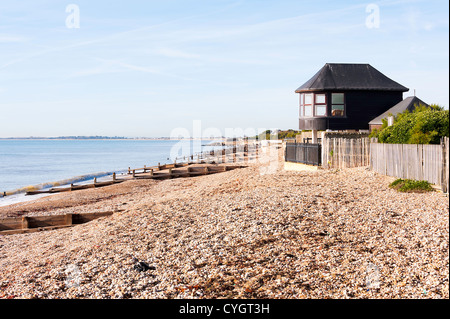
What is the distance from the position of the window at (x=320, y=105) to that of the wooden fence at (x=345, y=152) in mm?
A: 7933

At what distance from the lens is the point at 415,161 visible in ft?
55.9

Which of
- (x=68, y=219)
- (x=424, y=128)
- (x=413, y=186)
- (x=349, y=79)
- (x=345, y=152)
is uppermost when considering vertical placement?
(x=349, y=79)

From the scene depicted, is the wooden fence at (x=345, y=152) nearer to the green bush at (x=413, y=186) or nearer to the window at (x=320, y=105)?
the green bush at (x=413, y=186)

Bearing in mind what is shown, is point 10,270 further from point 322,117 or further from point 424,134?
point 322,117

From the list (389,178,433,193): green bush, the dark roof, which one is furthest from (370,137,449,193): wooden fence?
the dark roof

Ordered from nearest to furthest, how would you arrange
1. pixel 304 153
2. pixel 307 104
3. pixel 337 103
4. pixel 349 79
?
1. pixel 304 153
2. pixel 337 103
3. pixel 307 104
4. pixel 349 79

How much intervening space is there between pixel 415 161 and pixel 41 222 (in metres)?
14.9

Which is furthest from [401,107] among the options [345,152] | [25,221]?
[25,221]

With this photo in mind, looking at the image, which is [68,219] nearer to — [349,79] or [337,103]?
[337,103]

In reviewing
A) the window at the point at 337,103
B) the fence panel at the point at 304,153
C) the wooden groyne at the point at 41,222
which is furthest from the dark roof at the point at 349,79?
the wooden groyne at the point at 41,222

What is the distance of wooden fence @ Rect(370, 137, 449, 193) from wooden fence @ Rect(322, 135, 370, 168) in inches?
95.8

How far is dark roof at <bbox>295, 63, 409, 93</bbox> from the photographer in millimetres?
33906

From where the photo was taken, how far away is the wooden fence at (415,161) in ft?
49.6
